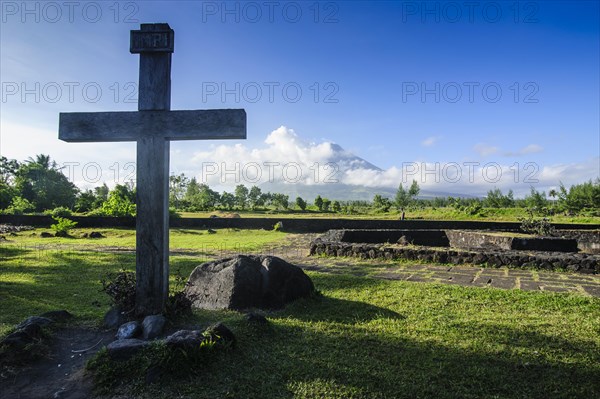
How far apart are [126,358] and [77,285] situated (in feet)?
14.6

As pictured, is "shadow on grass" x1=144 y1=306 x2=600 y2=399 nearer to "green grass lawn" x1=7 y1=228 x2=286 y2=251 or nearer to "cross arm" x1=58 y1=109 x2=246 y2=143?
"cross arm" x1=58 y1=109 x2=246 y2=143

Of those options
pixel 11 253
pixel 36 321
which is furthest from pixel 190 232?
pixel 36 321

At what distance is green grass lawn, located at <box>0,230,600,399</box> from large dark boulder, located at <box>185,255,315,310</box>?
0.86 ft

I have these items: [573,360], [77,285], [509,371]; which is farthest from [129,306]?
[573,360]

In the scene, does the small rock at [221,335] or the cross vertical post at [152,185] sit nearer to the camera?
the small rock at [221,335]

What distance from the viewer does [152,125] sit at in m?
4.14

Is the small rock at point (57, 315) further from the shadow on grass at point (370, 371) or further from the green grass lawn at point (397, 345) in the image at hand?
the shadow on grass at point (370, 371)

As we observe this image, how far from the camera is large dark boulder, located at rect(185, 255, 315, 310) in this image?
189 inches

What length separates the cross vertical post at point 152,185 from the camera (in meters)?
4.10

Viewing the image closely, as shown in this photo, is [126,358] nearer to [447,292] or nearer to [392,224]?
[447,292]

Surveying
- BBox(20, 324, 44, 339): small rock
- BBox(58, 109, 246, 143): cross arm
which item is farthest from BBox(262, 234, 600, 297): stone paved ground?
BBox(20, 324, 44, 339): small rock

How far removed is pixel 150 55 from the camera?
418cm

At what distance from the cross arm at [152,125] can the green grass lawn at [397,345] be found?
2.05m

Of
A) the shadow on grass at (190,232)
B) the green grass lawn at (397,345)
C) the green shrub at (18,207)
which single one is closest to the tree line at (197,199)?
the green shrub at (18,207)
